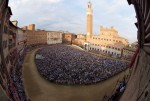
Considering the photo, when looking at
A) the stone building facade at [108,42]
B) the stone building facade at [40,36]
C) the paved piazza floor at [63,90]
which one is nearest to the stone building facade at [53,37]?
the stone building facade at [40,36]

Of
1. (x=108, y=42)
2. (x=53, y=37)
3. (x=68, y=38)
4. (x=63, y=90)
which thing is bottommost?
(x=63, y=90)

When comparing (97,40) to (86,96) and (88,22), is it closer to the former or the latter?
(88,22)

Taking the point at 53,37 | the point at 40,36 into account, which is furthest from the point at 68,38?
Result: the point at 40,36

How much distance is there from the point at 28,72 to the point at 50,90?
9455 mm

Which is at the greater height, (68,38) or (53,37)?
(53,37)

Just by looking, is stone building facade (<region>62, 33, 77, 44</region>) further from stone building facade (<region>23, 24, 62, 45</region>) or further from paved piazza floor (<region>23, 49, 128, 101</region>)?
paved piazza floor (<region>23, 49, 128, 101</region>)

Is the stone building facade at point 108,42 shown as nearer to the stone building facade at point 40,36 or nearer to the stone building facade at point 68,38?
the stone building facade at point 68,38

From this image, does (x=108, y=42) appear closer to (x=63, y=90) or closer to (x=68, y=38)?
(x=68, y=38)

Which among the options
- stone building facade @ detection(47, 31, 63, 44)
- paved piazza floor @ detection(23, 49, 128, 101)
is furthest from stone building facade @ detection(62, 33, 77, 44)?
paved piazza floor @ detection(23, 49, 128, 101)

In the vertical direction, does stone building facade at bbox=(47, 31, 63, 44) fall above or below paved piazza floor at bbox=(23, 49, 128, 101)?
above

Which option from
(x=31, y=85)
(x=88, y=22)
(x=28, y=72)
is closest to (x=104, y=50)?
(x=88, y=22)

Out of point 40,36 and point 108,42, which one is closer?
point 108,42

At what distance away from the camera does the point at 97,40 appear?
8600 centimetres

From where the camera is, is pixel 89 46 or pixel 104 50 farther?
pixel 89 46
